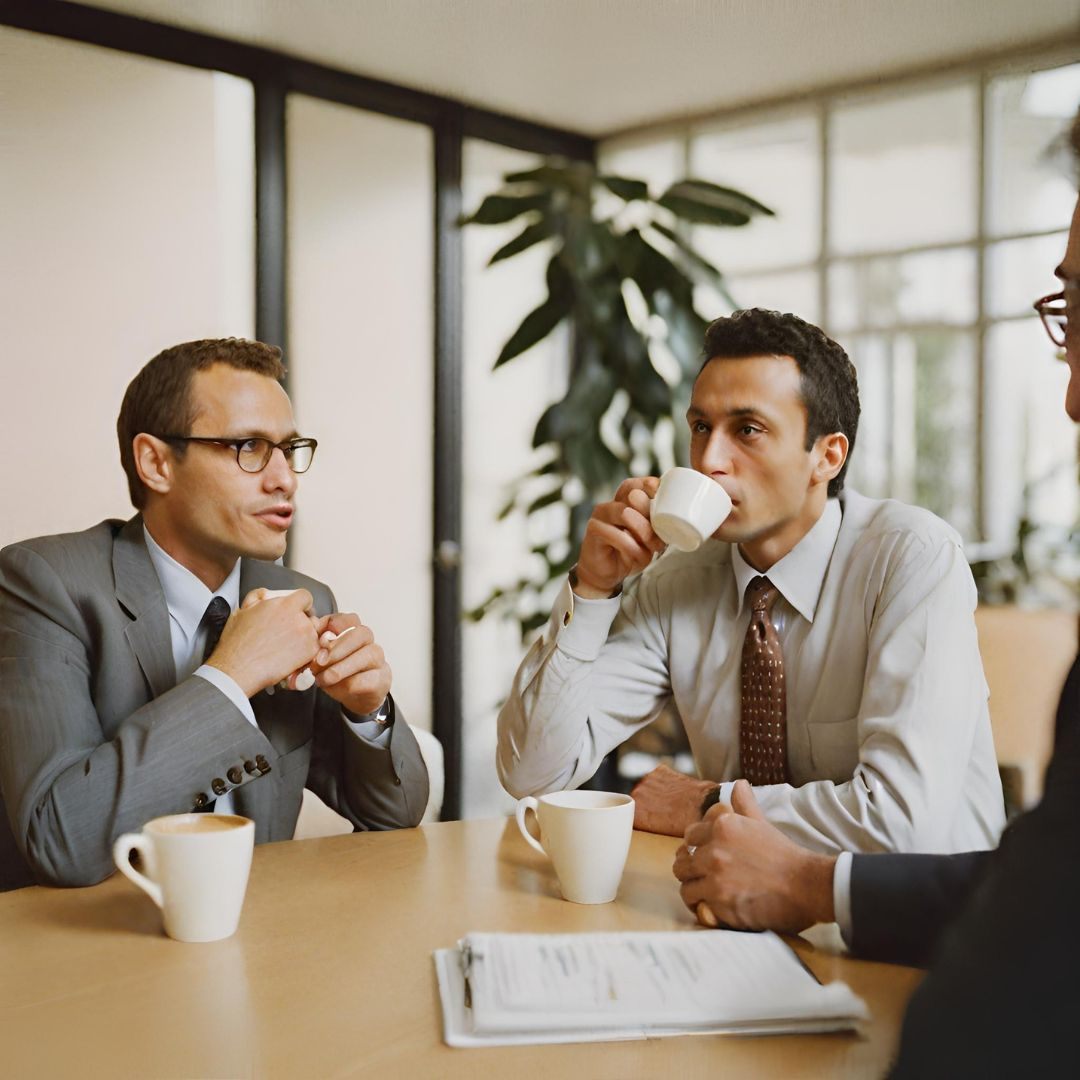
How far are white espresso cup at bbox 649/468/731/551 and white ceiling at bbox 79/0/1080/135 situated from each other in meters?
2.32

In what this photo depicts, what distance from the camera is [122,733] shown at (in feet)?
4.78

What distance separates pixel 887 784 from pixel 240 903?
0.80 meters

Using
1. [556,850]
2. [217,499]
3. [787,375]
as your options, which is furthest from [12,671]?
[787,375]

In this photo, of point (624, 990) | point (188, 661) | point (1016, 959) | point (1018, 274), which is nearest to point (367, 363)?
point (1018, 274)

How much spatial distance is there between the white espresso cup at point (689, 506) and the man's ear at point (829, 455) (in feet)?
0.93

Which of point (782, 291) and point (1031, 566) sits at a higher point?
point (782, 291)

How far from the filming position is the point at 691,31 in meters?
3.67

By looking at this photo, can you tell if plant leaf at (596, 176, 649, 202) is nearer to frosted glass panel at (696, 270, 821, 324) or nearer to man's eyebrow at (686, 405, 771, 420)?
frosted glass panel at (696, 270, 821, 324)

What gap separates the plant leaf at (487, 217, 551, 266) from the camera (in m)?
3.25

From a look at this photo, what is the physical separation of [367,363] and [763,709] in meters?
2.67

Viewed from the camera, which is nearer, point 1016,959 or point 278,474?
point 1016,959

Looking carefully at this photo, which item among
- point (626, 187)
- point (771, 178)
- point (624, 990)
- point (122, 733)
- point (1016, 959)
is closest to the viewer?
point (1016, 959)

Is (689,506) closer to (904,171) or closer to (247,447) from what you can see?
(247,447)

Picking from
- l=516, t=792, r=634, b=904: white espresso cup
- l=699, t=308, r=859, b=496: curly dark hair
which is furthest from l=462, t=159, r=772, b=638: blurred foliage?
l=516, t=792, r=634, b=904: white espresso cup
